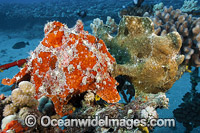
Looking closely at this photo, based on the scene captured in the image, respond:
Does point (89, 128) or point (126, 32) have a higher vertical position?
point (126, 32)

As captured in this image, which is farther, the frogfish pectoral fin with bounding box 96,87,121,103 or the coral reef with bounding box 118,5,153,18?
the coral reef with bounding box 118,5,153,18

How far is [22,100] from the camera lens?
205 centimetres

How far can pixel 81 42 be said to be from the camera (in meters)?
2.13

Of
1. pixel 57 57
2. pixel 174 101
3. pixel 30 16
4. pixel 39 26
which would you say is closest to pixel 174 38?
pixel 57 57

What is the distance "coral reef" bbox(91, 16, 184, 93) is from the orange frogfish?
335 mm

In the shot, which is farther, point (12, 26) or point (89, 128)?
point (12, 26)

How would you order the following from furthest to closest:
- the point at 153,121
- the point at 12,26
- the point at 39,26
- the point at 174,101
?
the point at 12,26 < the point at 39,26 < the point at 174,101 < the point at 153,121

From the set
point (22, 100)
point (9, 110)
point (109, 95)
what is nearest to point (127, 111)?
point (109, 95)

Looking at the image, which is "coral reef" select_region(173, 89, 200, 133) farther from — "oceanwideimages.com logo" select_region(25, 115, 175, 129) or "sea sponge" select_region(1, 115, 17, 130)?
"sea sponge" select_region(1, 115, 17, 130)

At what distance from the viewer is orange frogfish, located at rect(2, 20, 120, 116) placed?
2088mm

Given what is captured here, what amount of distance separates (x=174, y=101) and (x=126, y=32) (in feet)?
18.4

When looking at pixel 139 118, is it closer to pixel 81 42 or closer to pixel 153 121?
pixel 153 121

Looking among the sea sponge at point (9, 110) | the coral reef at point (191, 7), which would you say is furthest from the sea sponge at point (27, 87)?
the coral reef at point (191, 7)

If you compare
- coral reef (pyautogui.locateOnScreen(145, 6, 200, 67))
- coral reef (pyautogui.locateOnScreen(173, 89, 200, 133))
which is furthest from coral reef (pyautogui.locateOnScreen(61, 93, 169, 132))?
coral reef (pyautogui.locateOnScreen(173, 89, 200, 133))
